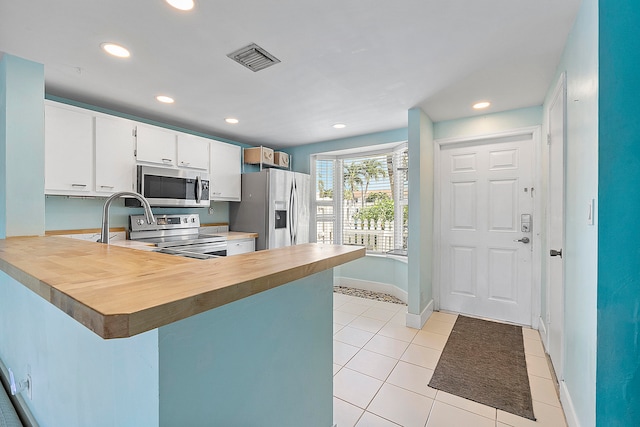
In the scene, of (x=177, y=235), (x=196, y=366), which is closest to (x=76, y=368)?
(x=196, y=366)

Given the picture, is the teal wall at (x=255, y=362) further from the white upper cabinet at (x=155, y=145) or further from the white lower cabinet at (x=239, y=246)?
the white upper cabinet at (x=155, y=145)

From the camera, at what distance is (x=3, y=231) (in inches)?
Result: 79.5

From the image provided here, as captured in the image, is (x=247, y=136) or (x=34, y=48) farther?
(x=247, y=136)

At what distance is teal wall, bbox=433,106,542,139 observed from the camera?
116 inches

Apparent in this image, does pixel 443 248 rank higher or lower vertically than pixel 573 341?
higher

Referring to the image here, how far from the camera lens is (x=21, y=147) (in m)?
2.04

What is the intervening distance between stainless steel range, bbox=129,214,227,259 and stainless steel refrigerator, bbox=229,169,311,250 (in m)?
0.67

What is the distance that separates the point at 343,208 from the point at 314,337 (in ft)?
11.2

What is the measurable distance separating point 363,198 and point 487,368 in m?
2.76

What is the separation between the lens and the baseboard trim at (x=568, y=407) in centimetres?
156

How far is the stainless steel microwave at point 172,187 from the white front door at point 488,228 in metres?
3.02

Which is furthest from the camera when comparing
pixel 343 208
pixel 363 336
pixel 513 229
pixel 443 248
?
pixel 343 208

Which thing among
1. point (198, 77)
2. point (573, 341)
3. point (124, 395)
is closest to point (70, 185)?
point (198, 77)

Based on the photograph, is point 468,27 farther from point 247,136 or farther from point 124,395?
point 247,136
